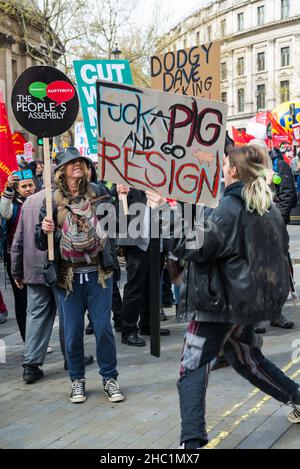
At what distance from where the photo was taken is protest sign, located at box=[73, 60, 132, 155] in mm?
6488

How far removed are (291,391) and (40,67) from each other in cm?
301

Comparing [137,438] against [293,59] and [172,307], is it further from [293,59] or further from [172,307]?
[293,59]

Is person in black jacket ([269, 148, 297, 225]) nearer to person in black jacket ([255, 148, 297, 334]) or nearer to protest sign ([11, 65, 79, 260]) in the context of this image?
person in black jacket ([255, 148, 297, 334])

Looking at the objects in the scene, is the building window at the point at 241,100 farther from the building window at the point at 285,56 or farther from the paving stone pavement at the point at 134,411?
the paving stone pavement at the point at 134,411

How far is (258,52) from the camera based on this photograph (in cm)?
7069

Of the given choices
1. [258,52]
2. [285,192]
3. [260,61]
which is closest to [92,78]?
[285,192]

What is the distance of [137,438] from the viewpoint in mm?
3854

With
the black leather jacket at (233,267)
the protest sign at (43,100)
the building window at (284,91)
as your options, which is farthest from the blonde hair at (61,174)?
the building window at (284,91)

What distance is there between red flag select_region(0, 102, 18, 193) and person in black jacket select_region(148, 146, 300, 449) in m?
3.52

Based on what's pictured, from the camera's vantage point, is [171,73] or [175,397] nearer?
[175,397]

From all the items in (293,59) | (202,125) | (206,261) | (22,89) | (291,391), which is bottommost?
(291,391)

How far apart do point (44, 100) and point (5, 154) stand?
187cm

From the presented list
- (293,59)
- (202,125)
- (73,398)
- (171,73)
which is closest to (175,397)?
(73,398)

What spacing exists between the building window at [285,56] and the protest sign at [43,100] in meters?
66.4
